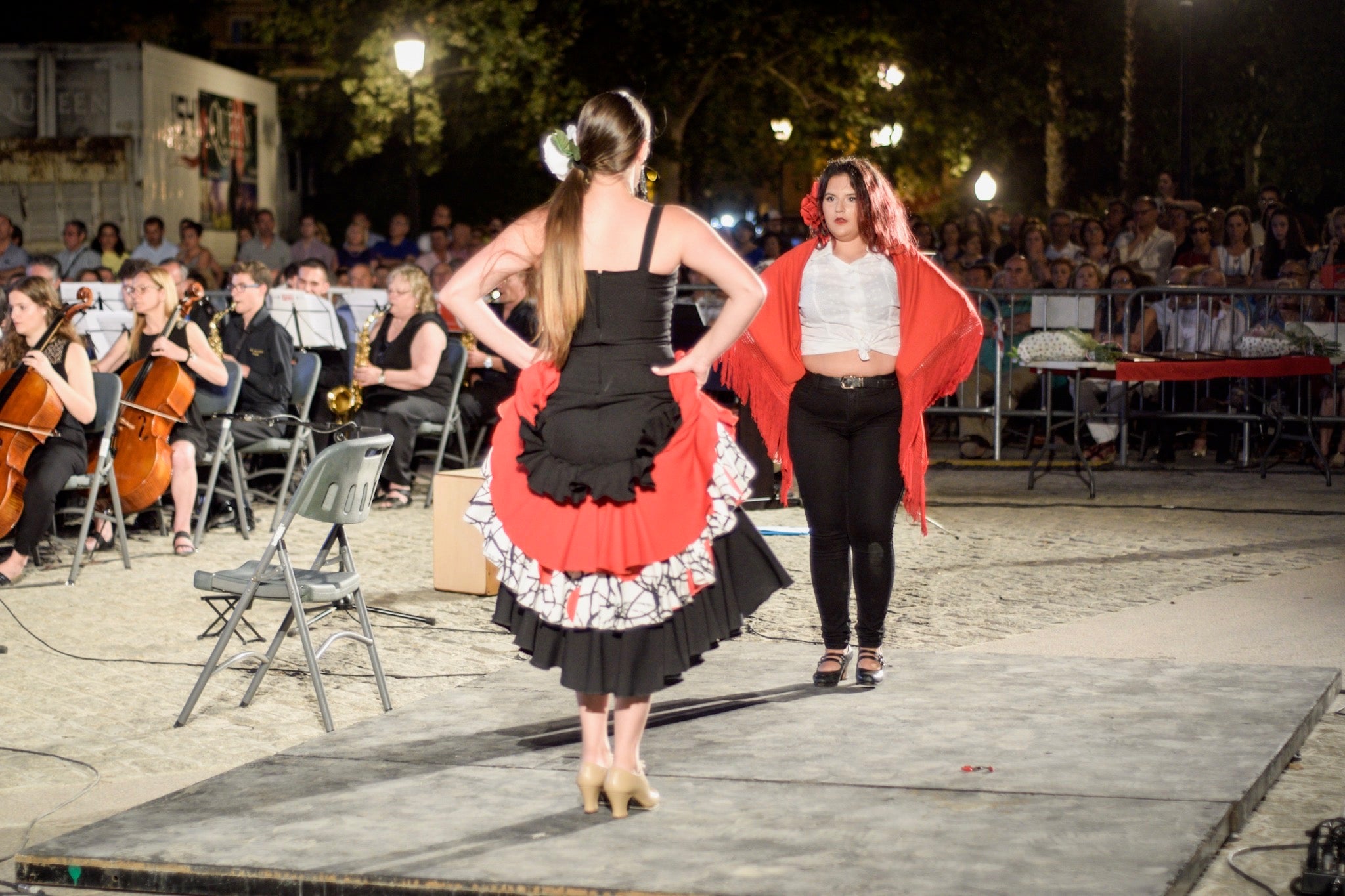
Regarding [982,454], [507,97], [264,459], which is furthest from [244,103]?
[982,454]

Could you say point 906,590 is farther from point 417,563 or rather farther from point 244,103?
point 244,103

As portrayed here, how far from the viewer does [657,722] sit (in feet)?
18.3

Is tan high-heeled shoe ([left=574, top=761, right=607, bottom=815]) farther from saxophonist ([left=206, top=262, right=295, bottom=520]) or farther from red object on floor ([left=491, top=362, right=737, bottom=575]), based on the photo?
saxophonist ([left=206, top=262, right=295, bottom=520])

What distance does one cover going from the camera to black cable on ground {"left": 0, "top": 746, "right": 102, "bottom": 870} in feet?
15.3

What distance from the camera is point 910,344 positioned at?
6062 millimetres

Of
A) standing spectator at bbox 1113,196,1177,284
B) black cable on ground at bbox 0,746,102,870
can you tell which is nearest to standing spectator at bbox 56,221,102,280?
standing spectator at bbox 1113,196,1177,284

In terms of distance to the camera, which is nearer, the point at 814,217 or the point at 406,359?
the point at 814,217

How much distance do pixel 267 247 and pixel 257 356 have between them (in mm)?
7126

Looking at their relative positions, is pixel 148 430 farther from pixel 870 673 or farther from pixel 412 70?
pixel 412 70

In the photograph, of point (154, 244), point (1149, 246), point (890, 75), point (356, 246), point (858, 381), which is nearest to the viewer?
point (858, 381)

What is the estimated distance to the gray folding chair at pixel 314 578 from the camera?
585 centimetres

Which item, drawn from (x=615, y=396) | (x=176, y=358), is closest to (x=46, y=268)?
(x=176, y=358)

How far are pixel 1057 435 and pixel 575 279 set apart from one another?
10483 millimetres

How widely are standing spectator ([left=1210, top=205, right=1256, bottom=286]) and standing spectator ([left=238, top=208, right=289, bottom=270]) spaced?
9.00 meters
